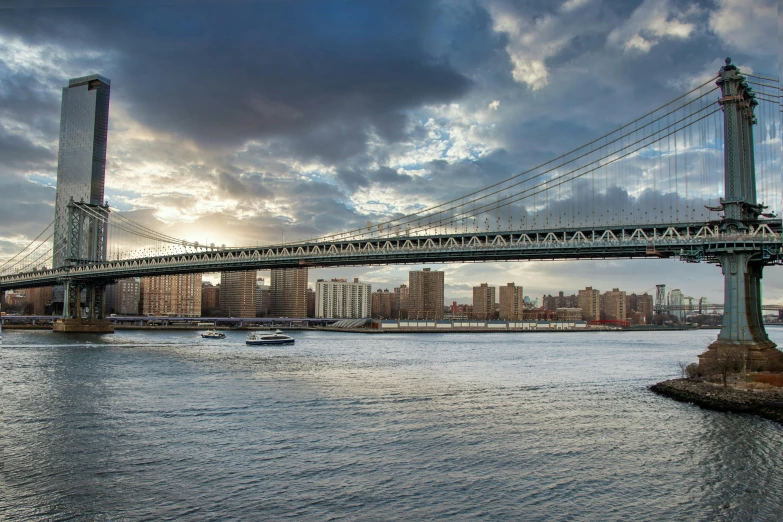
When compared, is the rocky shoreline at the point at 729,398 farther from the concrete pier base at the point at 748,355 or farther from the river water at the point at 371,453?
A: the concrete pier base at the point at 748,355

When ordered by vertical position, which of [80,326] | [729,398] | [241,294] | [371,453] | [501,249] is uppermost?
[501,249]

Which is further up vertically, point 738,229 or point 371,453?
point 738,229

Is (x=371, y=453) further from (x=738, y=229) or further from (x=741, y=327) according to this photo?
(x=738, y=229)

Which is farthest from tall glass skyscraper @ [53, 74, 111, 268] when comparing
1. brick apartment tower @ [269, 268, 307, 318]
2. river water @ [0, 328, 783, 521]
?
river water @ [0, 328, 783, 521]

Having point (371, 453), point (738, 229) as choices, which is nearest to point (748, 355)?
point (738, 229)

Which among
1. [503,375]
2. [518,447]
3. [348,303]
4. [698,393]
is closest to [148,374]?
[503,375]

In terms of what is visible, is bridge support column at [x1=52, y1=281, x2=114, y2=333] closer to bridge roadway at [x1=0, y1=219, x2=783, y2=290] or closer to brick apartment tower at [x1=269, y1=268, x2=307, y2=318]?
bridge roadway at [x1=0, y1=219, x2=783, y2=290]
